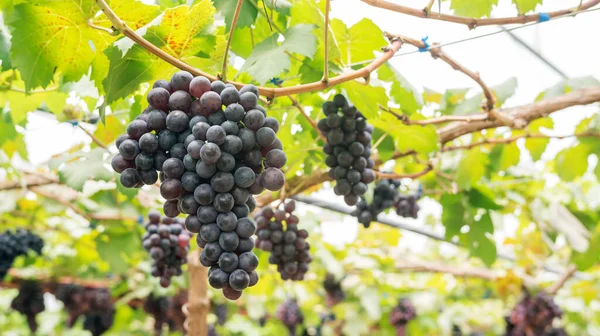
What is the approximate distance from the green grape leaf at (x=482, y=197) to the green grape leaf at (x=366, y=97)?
1.20 meters

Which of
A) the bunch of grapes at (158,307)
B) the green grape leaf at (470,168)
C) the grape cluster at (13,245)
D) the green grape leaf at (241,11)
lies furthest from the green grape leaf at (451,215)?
the grape cluster at (13,245)

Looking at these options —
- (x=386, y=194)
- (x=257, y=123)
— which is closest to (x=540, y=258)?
(x=386, y=194)

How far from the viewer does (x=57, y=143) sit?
4695 mm

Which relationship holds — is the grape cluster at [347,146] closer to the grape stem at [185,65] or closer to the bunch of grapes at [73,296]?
the grape stem at [185,65]

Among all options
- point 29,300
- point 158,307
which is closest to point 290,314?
point 158,307

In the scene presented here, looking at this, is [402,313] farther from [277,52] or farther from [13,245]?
[277,52]

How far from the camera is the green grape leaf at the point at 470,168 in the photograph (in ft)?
7.76

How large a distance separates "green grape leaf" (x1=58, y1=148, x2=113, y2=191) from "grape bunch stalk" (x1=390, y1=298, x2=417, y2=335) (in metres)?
3.45

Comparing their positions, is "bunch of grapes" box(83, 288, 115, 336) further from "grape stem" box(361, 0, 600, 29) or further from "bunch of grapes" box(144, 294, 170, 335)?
"grape stem" box(361, 0, 600, 29)

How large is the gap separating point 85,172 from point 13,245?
192 centimetres

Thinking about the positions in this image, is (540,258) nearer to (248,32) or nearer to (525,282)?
(525,282)

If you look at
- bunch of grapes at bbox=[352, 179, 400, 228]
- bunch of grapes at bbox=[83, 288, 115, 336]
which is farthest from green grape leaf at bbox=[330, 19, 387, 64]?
bunch of grapes at bbox=[83, 288, 115, 336]

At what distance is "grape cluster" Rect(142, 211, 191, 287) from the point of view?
2.13 meters

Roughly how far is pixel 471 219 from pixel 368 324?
2.94 metres
